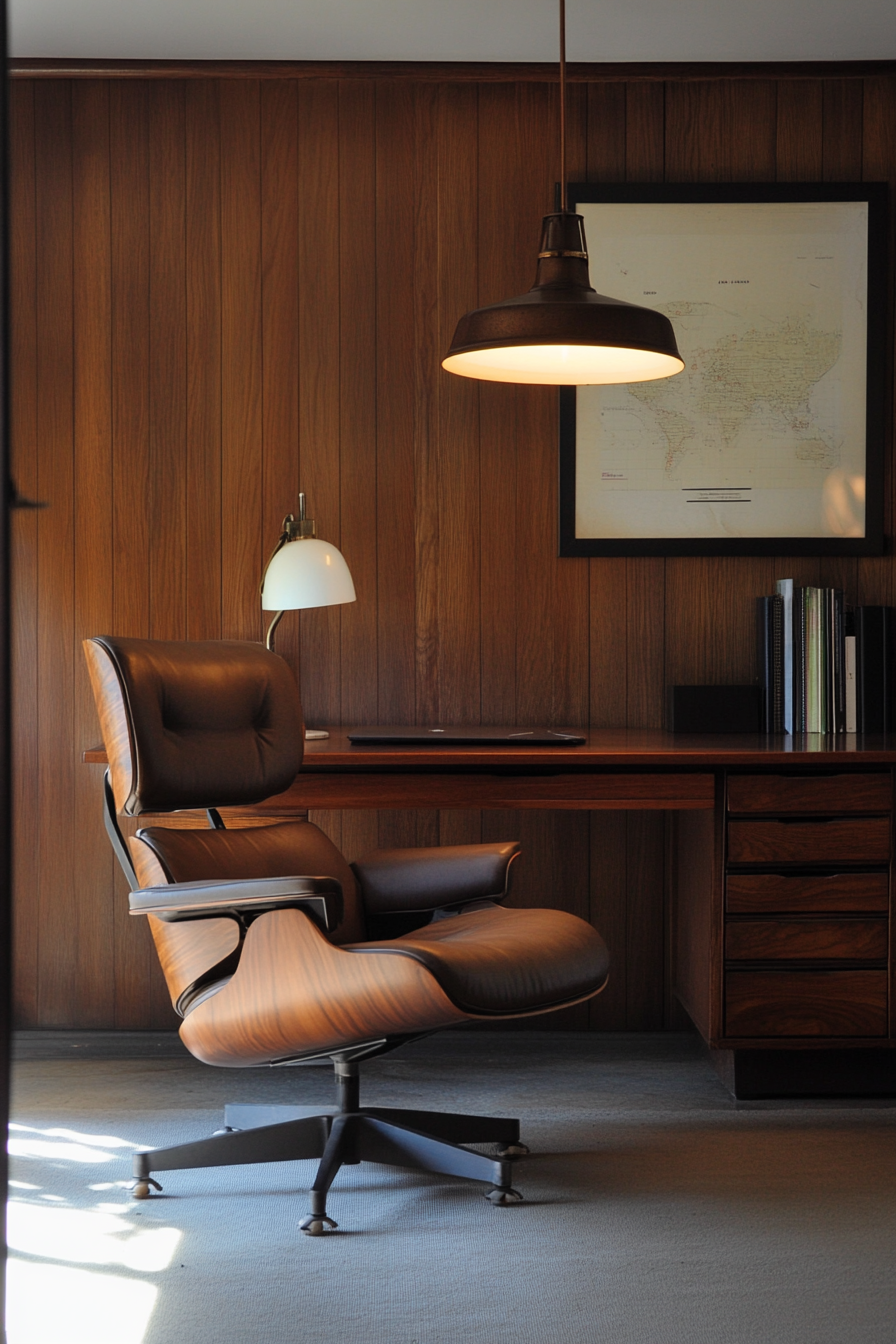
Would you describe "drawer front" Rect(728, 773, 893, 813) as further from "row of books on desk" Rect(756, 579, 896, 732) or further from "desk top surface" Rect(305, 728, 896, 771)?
"row of books on desk" Rect(756, 579, 896, 732)

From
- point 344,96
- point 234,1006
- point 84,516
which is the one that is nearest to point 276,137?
point 344,96

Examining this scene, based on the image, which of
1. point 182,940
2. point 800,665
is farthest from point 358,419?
point 182,940

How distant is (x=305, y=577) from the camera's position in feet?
9.34

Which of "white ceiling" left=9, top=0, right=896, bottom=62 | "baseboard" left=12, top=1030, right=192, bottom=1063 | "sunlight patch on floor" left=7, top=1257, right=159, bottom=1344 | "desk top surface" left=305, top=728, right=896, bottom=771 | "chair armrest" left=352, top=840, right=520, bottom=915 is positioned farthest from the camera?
"baseboard" left=12, top=1030, right=192, bottom=1063

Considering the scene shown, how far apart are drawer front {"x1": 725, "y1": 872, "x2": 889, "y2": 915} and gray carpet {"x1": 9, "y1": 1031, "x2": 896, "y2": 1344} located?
0.44 meters

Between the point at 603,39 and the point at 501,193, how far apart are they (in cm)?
43

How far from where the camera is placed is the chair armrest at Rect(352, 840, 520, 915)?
239cm

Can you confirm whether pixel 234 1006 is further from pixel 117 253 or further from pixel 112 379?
pixel 117 253

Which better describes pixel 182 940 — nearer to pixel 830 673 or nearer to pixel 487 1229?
pixel 487 1229

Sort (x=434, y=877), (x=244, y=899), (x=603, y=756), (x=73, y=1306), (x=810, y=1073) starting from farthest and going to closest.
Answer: (x=810, y=1073), (x=603, y=756), (x=434, y=877), (x=244, y=899), (x=73, y=1306)

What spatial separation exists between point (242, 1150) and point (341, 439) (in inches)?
69.8

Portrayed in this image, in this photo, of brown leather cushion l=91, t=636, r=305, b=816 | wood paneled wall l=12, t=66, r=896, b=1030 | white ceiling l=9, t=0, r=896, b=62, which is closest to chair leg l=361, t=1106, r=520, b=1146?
brown leather cushion l=91, t=636, r=305, b=816

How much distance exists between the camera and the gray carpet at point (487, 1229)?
1.79 meters

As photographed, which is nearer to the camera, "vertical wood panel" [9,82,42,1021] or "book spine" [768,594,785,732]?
"book spine" [768,594,785,732]
